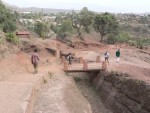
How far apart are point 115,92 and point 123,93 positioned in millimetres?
1037

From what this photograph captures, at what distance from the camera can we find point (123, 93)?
27344mm

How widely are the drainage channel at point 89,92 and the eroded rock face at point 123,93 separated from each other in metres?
0.50

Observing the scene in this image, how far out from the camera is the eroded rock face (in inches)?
989

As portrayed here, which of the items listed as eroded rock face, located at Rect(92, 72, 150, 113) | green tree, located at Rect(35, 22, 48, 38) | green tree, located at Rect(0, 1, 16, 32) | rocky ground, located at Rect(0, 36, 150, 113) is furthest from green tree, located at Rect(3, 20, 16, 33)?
eroded rock face, located at Rect(92, 72, 150, 113)

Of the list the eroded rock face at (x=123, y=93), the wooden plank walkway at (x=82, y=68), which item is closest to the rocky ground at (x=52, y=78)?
the eroded rock face at (x=123, y=93)

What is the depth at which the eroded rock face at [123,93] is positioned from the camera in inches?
989

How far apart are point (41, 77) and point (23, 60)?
6.20 meters

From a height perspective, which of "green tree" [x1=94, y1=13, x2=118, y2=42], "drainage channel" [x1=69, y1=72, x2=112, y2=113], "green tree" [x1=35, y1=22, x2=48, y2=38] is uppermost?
"green tree" [x1=94, y1=13, x2=118, y2=42]

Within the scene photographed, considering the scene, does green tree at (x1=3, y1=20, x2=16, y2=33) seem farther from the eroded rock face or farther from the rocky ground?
the eroded rock face

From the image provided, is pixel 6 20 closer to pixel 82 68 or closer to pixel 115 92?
pixel 82 68

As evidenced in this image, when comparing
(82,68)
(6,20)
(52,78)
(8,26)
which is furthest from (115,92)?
(6,20)

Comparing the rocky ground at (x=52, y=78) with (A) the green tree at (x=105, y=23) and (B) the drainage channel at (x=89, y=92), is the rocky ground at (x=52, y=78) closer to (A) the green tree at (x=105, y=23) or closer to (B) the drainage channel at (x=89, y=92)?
(B) the drainage channel at (x=89, y=92)

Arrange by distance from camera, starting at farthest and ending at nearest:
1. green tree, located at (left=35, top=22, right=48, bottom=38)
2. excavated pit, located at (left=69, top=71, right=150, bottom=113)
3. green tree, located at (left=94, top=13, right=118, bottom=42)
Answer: green tree, located at (left=35, top=22, right=48, bottom=38) < green tree, located at (left=94, top=13, right=118, bottom=42) < excavated pit, located at (left=69, top=71, right=150, bottom=113)

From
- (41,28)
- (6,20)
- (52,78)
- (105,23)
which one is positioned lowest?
(41,28)
